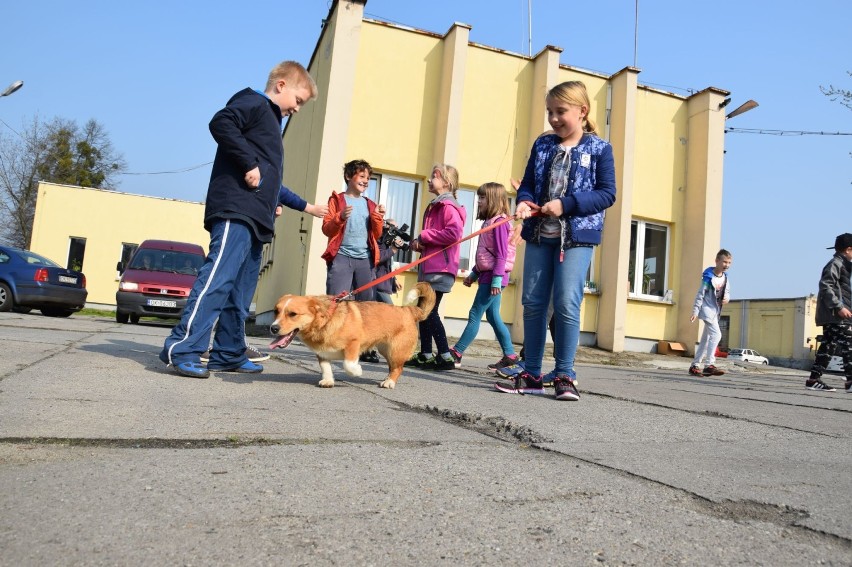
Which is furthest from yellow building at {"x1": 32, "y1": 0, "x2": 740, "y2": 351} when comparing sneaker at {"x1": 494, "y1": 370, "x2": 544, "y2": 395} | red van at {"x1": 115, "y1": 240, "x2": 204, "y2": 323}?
sneaker at {"x1": 494, "y1": 370, "x2": 544, "y2": 395}

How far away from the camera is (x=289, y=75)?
14.7 ft

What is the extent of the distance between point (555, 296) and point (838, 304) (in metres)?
5.50

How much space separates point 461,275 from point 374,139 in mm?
2995

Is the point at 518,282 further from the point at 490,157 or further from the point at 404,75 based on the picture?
the point at 404,75

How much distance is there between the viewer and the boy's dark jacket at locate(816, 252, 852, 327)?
318 inches

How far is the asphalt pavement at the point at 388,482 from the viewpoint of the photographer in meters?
1.45

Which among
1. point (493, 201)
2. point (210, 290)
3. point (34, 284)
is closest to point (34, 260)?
point (34, 284)

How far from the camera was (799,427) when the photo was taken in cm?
372

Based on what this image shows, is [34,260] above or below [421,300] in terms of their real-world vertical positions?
above

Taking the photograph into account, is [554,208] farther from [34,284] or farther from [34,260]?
[34,260]

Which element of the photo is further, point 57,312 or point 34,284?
point 57,312

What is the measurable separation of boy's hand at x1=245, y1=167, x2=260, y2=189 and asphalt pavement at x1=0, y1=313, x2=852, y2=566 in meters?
1.30

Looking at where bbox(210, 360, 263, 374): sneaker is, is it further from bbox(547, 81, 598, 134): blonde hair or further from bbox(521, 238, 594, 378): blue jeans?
bbox(547, 81, 598, 134): blonde hair

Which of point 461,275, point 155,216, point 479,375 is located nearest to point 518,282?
point 461,275
